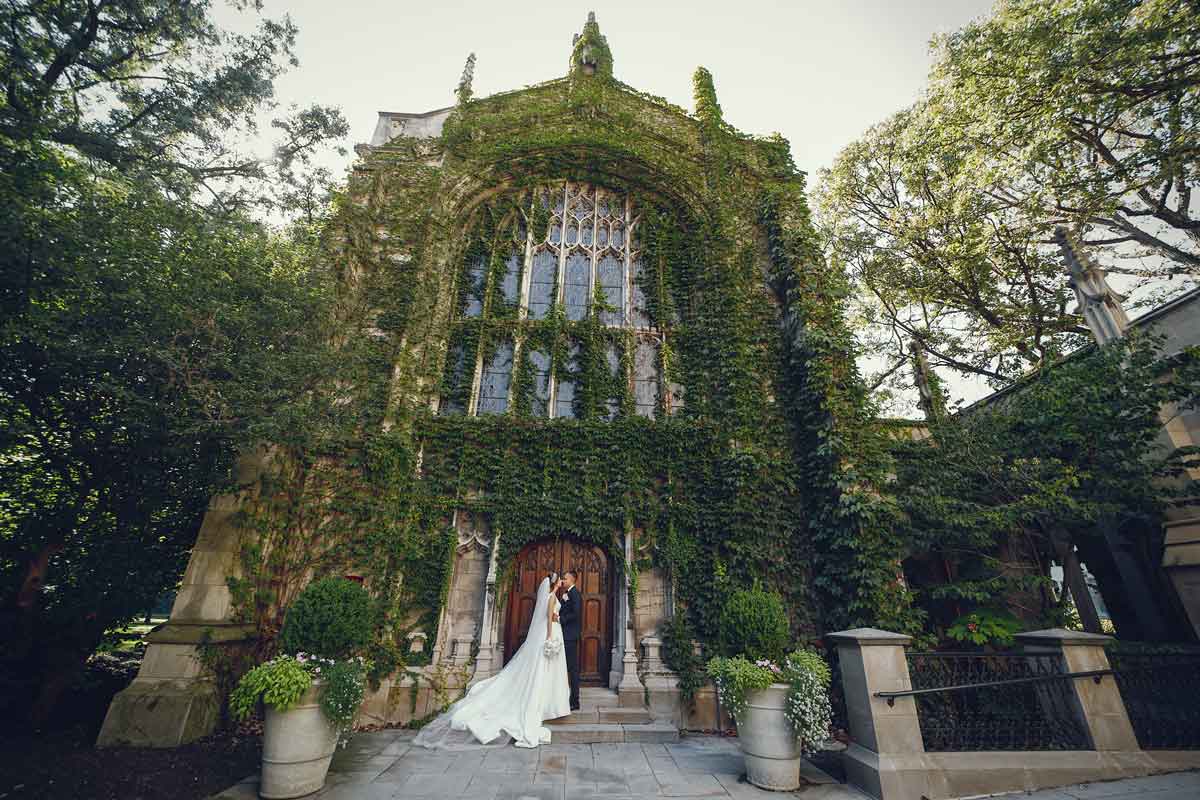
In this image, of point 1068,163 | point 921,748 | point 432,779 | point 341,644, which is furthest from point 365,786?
point 1068,163

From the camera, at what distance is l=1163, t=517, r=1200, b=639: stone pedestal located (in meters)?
7.42

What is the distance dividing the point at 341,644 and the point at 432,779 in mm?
1599

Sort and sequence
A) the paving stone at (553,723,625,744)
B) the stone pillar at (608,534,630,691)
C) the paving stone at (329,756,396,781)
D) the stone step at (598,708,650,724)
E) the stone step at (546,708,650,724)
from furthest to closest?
the stone pillar at (608,534,630,691), the stone step at (598,708,650,724), the stone step at (546,708,650,724), the paving stone at (553,723,625,744), the paving stone at (329,756,396,781)

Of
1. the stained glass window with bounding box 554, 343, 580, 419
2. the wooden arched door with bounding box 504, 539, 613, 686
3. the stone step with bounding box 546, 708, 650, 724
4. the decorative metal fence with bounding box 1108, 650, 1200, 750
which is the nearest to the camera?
the decorative metal fence with bounding box 1108, 650, 1200, 750

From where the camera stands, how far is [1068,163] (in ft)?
30.8

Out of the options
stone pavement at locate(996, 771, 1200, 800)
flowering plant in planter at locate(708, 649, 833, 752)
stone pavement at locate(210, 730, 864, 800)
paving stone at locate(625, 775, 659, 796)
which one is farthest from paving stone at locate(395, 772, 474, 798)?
stone pavement at locate(996, 771, 1200, 800)

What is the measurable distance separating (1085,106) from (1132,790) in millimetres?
10058

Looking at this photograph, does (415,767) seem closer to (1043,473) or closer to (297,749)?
(297,749)

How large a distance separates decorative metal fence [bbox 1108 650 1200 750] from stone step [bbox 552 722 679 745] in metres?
5.50

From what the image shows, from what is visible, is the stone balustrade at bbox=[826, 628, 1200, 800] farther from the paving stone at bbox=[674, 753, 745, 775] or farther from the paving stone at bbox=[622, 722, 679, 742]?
the paving stone at bbox=[622, 722, 679, 742]

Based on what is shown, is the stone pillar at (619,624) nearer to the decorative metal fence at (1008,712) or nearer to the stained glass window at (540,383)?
the stained glass window at (540,383)

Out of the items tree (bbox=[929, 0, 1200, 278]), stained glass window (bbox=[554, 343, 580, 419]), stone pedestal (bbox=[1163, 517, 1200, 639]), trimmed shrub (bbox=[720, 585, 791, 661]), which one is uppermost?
tree (bbox=[929, 0, 1200, 278])

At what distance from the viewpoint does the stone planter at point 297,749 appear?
411 centimetres

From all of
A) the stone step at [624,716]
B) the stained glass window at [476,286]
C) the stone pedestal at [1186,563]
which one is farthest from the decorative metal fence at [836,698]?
the stained glass window at [476,286]
